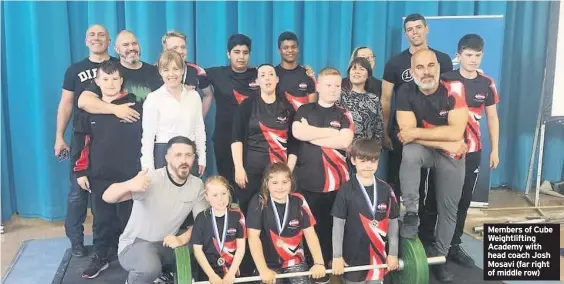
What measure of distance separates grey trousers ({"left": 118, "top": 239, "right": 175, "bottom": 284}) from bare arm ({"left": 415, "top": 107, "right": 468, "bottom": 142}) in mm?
1507

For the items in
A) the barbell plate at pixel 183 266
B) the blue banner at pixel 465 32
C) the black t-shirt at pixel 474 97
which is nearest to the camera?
the barbell plate at pixel 183 266

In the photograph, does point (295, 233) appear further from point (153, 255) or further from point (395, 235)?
point (153, 255)

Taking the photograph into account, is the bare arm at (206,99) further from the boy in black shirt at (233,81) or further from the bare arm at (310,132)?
the bare arm at (310,132)

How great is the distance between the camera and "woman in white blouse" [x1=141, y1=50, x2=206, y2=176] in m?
3.02

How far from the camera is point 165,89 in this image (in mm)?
3074

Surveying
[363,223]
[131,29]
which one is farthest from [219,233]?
[131,29]

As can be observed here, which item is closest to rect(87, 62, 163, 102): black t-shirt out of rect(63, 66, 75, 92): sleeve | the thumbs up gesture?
rect(63, 66, 75, 92): sleeve

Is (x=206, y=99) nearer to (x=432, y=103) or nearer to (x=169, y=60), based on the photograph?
(x=169, y=60)

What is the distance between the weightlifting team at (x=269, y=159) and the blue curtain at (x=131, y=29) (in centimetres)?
65

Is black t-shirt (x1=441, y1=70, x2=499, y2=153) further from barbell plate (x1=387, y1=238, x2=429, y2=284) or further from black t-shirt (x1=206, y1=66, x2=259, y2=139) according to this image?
black t-shirt (x1=206, y1=66, x2=259, y2=139)

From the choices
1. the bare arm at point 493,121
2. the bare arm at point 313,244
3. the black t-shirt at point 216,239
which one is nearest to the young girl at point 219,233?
the black t-shirt at point 216,239

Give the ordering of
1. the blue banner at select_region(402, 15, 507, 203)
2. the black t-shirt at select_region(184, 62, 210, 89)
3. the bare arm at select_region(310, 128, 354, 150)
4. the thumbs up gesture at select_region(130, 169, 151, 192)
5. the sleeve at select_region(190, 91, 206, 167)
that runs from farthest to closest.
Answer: the blue banner at select_region(402, 15, 507, 203) < the black t-shirt at select_region(184, 62, 210, 89) < the sleeve at select_region(190, 91, 206, 167) < the bare arm at select_region(310, 128, 354, 150) < the thumbs up gesture at select_region(130, 169, 151, 192)

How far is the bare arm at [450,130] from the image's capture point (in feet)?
9.93

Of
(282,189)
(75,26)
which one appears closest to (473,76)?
(282,189)
